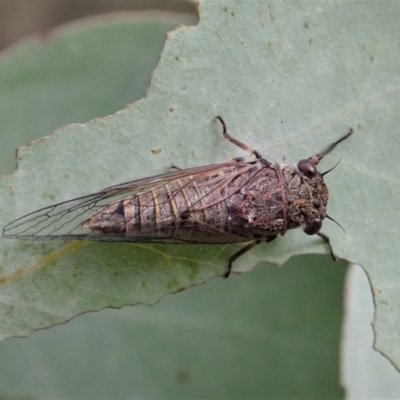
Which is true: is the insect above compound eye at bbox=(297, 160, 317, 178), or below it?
below

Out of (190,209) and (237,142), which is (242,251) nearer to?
(190,209)

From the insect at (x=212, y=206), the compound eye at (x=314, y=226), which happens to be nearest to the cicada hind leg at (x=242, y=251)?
the insect at (x=212, y=206)

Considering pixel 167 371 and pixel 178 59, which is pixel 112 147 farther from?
pixel 167 371

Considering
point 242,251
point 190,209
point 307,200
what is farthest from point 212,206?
point 307,200

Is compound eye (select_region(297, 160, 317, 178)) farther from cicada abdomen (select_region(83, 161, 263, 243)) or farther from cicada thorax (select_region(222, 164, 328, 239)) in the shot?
cicada abdomen (select_region(83, 161, 263, 243))

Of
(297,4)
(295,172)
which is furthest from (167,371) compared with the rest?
(297,4)

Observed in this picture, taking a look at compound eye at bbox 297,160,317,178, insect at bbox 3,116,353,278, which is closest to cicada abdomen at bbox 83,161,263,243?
insect at bbox 3,116,353,278

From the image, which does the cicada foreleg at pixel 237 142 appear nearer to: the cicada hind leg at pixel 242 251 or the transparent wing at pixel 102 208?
the transparent wing at pixel 102 208
